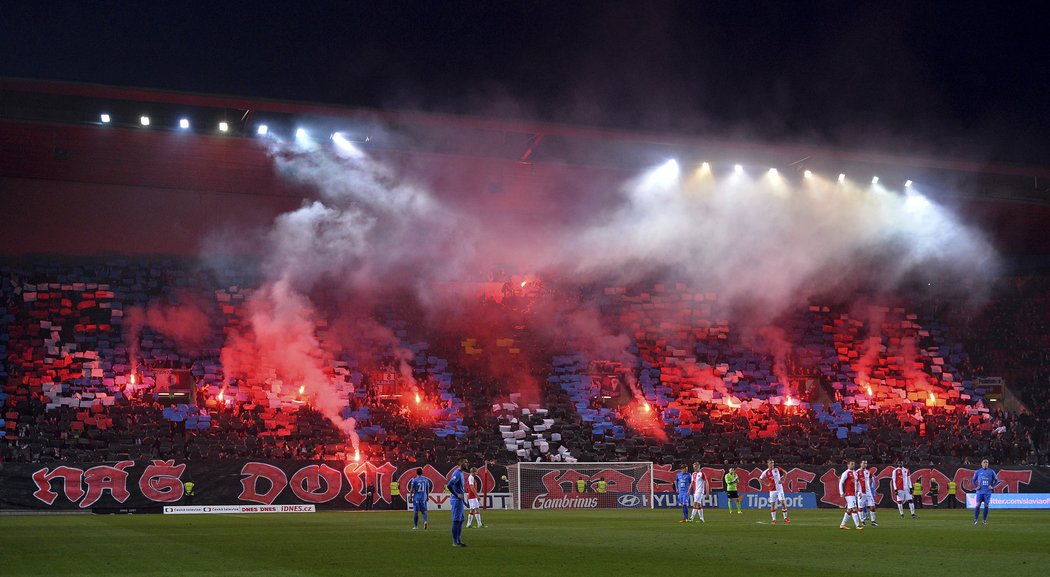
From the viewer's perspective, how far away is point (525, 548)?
19.1 meters

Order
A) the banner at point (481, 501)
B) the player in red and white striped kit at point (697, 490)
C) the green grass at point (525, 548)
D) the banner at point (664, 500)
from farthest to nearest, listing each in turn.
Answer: the banner at point (664, 500), the banner at point (481, 501), the player in red and white striped kit at point (697, 490), the green grass at point (525, 548)

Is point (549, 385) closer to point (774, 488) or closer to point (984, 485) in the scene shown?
point (774, 488)

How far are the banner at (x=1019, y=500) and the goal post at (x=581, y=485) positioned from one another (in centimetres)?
1270

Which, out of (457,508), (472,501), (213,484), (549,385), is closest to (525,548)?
(457,508)

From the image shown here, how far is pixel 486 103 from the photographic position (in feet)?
116

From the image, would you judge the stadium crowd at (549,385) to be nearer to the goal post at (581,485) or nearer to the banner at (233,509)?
the goal post at (581,485)

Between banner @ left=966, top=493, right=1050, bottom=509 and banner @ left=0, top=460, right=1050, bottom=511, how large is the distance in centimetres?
104

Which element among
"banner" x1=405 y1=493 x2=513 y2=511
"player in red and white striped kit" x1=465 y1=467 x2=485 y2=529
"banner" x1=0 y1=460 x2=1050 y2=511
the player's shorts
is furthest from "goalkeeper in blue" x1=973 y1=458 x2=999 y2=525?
"banner" x1=405 y1=493 x2=513 y2=511

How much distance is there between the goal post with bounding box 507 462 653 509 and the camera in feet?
132

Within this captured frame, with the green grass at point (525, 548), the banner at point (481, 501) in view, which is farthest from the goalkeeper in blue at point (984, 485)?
the banner at point (481, 501)

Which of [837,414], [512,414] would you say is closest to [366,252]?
[512,414]

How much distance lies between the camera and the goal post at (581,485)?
4009 cm

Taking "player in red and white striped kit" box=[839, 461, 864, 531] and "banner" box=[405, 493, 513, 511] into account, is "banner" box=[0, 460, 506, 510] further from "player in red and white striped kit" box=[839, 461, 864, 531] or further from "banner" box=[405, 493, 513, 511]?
"player in red and white striped kit" box=[839, 461, 864, 531]

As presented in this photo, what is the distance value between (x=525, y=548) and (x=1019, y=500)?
96.5ft
